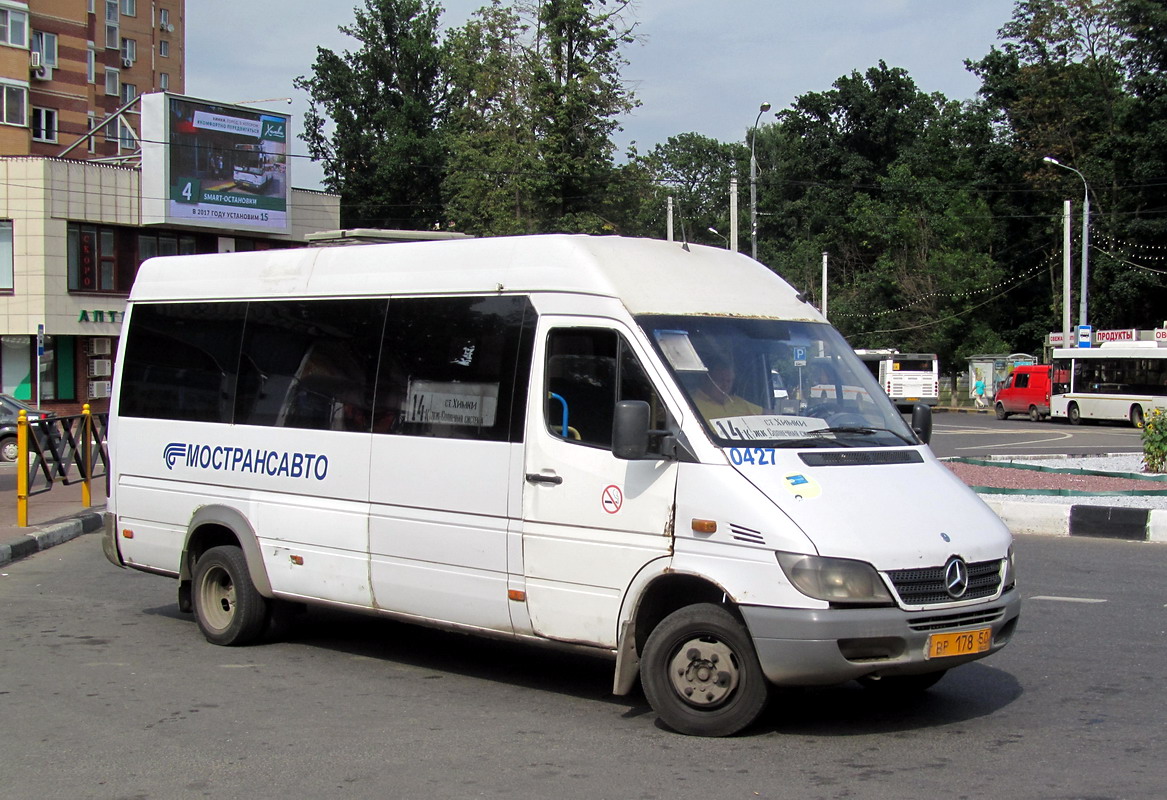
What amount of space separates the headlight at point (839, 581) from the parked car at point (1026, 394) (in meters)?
42.5

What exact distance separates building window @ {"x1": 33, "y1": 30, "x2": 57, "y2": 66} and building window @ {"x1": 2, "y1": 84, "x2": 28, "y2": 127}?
561 centimetres

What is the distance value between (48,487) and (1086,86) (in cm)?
5845

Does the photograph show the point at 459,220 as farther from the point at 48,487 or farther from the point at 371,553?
the point at 371,553

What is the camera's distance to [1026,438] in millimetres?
33062

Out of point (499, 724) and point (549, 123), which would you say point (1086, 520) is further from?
point (549, 123)

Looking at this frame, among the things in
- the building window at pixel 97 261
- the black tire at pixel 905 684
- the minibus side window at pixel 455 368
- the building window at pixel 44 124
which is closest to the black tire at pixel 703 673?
the black tire at pixel 905 684

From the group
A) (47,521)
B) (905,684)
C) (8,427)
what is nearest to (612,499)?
(905,684)

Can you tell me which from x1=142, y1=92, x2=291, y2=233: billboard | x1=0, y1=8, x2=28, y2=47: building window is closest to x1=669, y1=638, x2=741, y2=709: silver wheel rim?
x1=142, y1=92, x2=291, y2=233: billboard

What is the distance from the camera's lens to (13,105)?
156 ft

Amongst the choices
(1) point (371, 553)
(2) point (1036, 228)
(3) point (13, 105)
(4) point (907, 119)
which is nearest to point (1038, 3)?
(2) point (1036, 228)

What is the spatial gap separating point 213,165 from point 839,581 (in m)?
40.8

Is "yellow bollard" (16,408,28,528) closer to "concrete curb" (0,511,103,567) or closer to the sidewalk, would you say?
the sidewalk

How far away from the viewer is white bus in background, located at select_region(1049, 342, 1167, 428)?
41344 millimetres

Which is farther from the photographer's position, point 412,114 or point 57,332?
point 412,114
